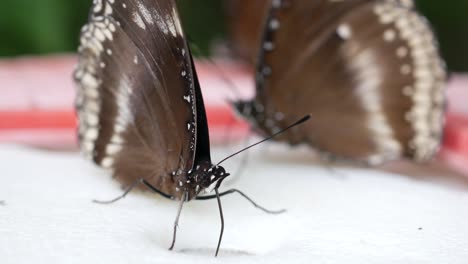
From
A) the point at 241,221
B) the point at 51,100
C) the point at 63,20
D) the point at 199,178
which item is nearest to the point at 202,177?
the point at 199,178

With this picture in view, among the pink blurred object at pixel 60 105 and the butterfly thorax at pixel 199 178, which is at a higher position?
the pink blurred object at pixel 60 105

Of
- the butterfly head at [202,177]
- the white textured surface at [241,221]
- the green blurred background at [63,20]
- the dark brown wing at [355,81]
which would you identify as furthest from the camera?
the green blurred background at [63,20]

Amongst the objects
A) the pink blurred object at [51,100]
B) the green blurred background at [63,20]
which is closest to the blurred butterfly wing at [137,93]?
the pink blurred object at [51,100]

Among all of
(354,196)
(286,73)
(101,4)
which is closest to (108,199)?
(101,4)

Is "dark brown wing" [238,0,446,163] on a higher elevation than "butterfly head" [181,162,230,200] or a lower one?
higher

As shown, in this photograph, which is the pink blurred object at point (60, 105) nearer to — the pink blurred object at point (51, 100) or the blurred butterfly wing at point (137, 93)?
the pink blurred object at point (51, 100)

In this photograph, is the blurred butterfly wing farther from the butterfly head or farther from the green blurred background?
the green blurred background

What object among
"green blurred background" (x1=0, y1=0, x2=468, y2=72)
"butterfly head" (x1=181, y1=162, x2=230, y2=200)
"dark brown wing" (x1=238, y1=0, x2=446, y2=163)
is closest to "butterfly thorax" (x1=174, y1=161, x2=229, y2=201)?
"butterfly head" (x1=181, y1=162, x2=230, y2=200)
